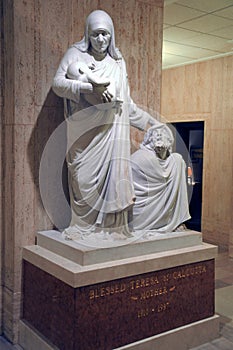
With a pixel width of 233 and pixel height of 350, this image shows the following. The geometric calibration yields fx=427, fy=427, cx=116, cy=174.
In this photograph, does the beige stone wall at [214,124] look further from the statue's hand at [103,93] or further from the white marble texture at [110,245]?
the statue's hand at [103,93]

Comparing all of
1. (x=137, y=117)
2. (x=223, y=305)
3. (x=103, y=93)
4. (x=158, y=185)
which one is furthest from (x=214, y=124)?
(x=103, y=93)

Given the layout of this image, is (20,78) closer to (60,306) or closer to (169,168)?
(169,168)

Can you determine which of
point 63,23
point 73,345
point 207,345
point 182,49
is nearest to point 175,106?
point 182,49

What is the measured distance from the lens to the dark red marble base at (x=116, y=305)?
273cm

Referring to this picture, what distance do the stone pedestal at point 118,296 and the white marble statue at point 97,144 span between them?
0.82 feet

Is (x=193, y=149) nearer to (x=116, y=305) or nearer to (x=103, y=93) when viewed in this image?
(x=103, y=93)

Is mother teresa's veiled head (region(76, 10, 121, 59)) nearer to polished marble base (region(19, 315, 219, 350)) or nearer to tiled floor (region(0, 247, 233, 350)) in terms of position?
polished marble base (region(19, 315, 219, 350))

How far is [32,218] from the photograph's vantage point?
11.1 feet

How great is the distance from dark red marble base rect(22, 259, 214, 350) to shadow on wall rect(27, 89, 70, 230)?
42 cm

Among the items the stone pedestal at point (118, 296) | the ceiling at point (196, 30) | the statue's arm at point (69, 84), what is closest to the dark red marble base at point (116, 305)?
the stone pedestal at point (118, 296)

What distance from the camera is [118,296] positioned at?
2.88m

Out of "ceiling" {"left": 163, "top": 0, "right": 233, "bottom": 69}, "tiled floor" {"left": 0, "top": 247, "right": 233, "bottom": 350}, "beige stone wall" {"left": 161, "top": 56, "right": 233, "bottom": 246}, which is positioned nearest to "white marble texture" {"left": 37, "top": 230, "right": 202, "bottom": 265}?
"tiled floor" {"left": 0, "top": 247, "right": 233, "bottom": 350}

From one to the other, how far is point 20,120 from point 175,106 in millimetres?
4424

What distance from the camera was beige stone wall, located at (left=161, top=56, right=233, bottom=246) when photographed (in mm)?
6441
